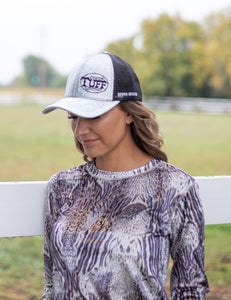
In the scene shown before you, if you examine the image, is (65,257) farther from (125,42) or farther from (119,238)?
(125,42)

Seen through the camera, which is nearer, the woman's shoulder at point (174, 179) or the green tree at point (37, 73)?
the woman's shoulder at point (174, 179)

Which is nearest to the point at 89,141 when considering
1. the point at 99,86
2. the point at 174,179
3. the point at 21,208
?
the point at 99,86

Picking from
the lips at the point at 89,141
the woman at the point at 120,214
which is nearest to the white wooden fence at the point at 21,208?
the woman at the point at 120,214

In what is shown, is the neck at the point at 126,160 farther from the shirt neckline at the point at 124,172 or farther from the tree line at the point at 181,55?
the tree line at the point at 181,55

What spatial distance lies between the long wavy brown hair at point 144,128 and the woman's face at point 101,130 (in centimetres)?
3

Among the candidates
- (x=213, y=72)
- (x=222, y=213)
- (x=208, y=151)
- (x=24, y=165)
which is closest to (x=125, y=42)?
(x=213, y=72)

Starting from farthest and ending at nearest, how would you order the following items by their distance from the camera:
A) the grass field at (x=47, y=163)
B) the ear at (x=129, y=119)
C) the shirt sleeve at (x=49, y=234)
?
the grass field at (x=47, y=163) → the shirt sleeve at (x=49, y=234) → the ear at (x=129, y=119)

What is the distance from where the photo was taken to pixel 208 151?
10.5 meters

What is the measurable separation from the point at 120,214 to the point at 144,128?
26 cm

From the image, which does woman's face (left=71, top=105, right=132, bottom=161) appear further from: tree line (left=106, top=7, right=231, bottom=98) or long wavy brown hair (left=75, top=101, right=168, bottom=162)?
tree line (left=106, top=7, right=231, bottom=98)

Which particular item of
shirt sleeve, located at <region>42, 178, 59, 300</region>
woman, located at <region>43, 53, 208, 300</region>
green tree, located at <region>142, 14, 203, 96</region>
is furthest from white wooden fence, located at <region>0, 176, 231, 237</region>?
green tree, located at <region>142, 14, 203, 96</region>

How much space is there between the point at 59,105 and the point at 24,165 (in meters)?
6.96

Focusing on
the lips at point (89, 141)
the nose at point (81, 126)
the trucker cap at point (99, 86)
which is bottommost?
the lips at point (89, 141)

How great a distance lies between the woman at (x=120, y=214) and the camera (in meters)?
1.25
